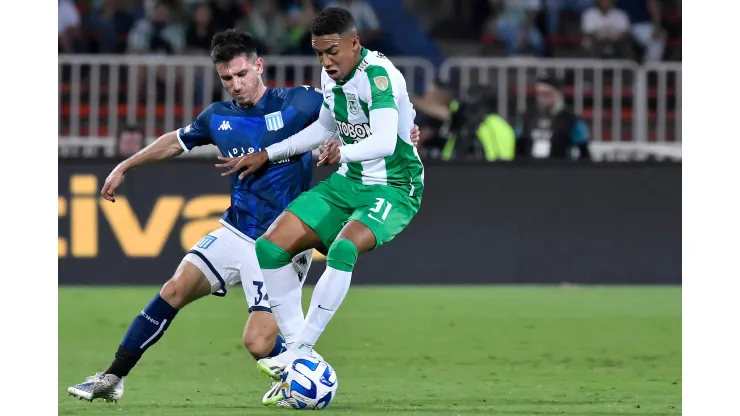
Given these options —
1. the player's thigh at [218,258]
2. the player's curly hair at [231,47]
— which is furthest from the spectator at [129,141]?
the player's curly hair at [231,47]

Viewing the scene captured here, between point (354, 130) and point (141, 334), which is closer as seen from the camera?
point (354, 130)

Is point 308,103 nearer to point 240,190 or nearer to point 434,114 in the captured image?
point 240,190

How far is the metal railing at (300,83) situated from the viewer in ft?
50.3

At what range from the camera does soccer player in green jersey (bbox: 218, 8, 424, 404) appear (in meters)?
6.36

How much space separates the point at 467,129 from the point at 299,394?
854cm

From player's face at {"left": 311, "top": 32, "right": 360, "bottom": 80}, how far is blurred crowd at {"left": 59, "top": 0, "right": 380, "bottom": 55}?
32.0ft

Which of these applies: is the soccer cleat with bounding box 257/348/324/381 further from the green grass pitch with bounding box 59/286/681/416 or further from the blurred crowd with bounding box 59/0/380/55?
the blurred crowd with bounding box 59/0/380/55

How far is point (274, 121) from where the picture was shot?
7.02m

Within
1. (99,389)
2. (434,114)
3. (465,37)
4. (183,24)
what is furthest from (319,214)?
(465,37)

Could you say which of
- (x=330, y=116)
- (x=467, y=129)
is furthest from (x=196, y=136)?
(x=467, y=129)

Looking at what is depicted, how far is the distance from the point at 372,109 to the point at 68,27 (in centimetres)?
1086

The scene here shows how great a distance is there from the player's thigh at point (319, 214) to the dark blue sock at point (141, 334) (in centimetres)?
74

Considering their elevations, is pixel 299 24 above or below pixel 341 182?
above

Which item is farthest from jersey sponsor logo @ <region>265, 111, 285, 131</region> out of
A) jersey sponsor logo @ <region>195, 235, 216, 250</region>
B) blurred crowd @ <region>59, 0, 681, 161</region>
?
blurred crowd @ <region>59, 0, 681, 161</region>
